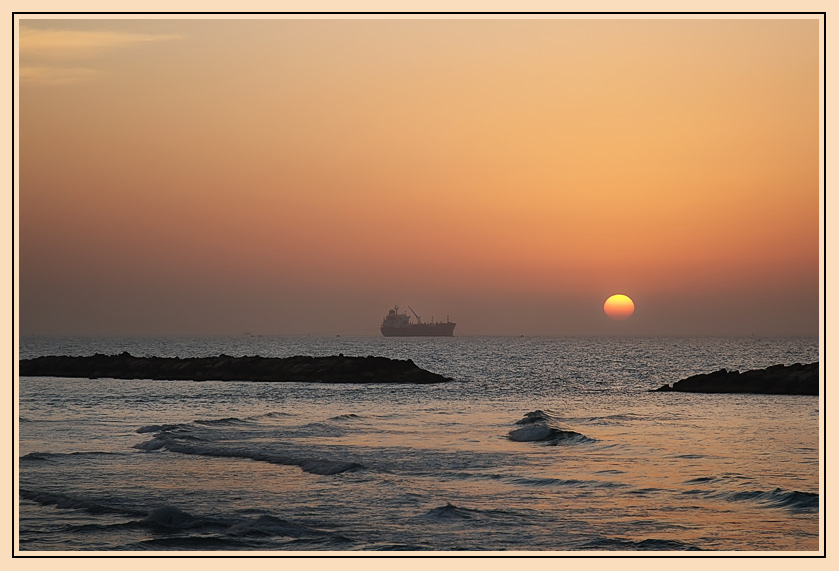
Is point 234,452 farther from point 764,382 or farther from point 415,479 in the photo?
point 764,382

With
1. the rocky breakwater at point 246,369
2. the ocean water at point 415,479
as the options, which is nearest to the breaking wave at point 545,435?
the ocean water at point 415,479

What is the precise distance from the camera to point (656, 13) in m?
11.3

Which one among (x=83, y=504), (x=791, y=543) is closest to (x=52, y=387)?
(x=83, y=504)

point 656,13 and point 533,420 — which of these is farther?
point 533,420

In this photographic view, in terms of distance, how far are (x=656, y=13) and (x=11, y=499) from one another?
10.8 meters

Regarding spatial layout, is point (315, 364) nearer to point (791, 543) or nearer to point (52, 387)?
point (52, 387)

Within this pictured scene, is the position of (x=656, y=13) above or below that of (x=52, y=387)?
above

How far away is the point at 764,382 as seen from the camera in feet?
167

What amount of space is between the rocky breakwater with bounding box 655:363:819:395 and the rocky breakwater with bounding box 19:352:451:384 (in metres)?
20.2

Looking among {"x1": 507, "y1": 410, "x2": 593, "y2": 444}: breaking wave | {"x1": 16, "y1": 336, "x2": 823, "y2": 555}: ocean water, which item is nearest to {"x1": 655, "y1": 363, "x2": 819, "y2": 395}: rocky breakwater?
{"x1": 16, "y1": 336, "x2": 823, "y2": 555}: ocean water

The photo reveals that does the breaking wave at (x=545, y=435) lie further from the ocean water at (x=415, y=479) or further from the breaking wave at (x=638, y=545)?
the breaking wave at (x=638, y=545)

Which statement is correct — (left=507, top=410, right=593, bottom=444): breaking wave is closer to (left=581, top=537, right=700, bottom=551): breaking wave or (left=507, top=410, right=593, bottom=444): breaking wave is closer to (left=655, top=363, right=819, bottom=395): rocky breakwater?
(left=581, top=537, right=700, bottom=551): breaking wave

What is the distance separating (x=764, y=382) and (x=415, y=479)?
36234 mm

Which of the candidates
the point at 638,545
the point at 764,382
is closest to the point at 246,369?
the point at 764,382
